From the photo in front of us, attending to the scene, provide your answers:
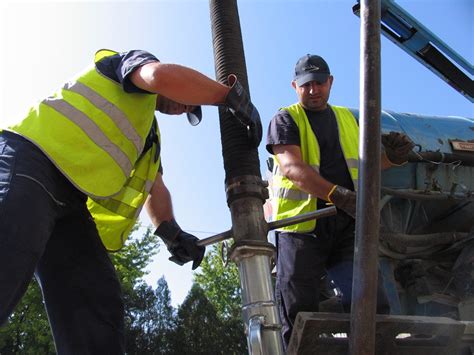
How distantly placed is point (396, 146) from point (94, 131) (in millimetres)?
1540

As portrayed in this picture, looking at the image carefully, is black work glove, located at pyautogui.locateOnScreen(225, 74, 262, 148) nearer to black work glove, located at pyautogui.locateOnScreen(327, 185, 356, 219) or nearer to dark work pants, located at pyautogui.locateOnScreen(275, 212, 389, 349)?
black work glove, located at pyautogui.locateOnScreen(327, 185, 356, 219)

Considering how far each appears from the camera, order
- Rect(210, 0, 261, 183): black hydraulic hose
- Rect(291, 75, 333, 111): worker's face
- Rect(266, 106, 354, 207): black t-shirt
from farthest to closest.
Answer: Rect(291, 75, 333, 111): worker's face < Rect(266, 106, 354, 207): black t-shirt < Rect(210, 0, 261, 183): black hydraulic hose

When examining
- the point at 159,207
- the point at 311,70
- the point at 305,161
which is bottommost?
the point at 159,207

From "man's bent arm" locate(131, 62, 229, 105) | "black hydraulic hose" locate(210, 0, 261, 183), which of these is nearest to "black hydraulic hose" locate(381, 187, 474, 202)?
"black hydraulic hose" locate(210, 0, 261, 183)

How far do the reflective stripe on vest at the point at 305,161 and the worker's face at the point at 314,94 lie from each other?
51 millimetres

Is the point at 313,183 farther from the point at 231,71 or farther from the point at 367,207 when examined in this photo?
the point at 367,207

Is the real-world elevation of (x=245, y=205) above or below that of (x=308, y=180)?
below

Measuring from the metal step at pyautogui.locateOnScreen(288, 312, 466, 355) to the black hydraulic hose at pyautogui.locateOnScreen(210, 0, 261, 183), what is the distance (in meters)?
0.64

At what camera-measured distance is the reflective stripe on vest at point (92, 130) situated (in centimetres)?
191

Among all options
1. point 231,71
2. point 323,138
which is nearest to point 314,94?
point 323,138

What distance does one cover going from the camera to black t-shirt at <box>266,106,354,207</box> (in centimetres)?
280

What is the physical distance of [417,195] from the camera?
11.2 feet

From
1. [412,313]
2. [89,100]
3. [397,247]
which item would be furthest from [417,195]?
[89,100]

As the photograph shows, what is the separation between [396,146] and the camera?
8.87 feet
